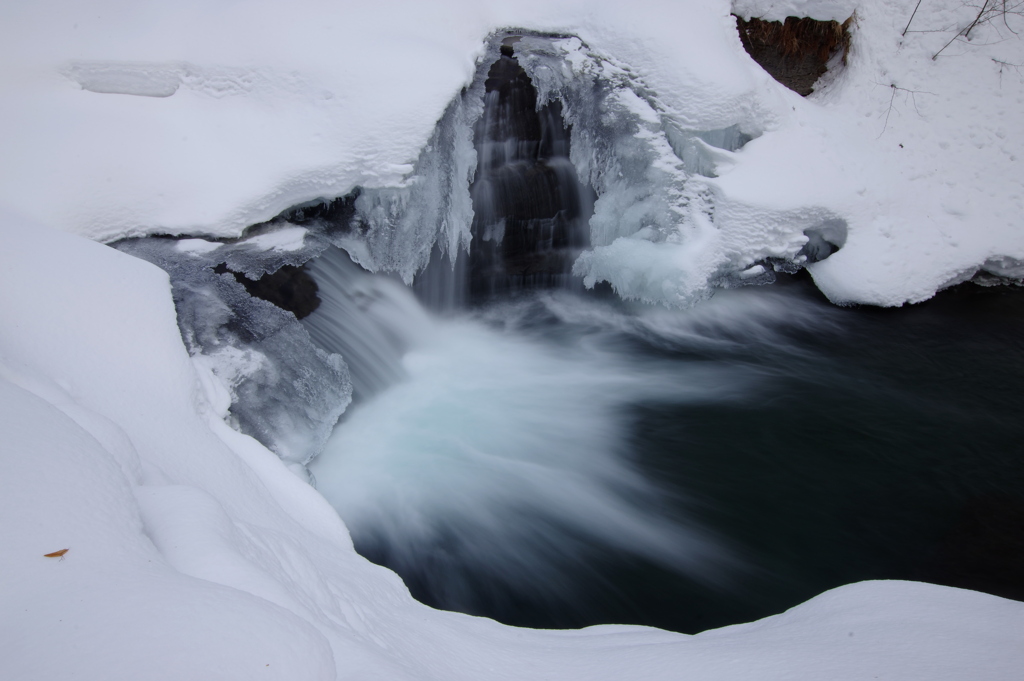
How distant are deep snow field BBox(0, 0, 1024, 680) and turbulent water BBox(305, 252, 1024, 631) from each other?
0.29 metres

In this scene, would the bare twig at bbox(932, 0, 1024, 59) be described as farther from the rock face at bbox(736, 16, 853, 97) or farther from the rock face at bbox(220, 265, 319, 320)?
the rock face at bbox(220, 265, 319, 320)

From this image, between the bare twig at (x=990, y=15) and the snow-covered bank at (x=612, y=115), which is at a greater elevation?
the bare twig at (x=990, y=15)

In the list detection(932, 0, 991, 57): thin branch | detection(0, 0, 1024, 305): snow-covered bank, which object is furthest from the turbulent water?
detection(932, 0, 991, 57): thin branch

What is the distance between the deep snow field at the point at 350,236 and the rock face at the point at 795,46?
0.47 feet

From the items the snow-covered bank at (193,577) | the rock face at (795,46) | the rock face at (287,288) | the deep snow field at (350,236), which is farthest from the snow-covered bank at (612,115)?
the snow-covered bank at (193,577)

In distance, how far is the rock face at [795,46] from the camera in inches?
234

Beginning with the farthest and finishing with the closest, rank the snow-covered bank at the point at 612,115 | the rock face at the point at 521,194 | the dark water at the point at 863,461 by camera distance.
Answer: the rock face at the point at 521,194 < the snow-covered bank at the point at 612,115 < the dark water at the point at 863,461

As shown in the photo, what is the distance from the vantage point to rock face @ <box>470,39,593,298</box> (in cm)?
517

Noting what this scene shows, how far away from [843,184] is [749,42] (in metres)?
1.82

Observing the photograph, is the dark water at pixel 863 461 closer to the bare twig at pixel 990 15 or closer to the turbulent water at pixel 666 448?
the turbulent water at pixel 666 448

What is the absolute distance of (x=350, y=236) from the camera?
14.3ft

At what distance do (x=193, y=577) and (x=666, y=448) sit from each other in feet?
11.1

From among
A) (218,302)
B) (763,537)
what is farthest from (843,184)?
(218,302)

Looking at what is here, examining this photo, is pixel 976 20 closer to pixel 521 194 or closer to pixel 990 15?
pixel 990 15
